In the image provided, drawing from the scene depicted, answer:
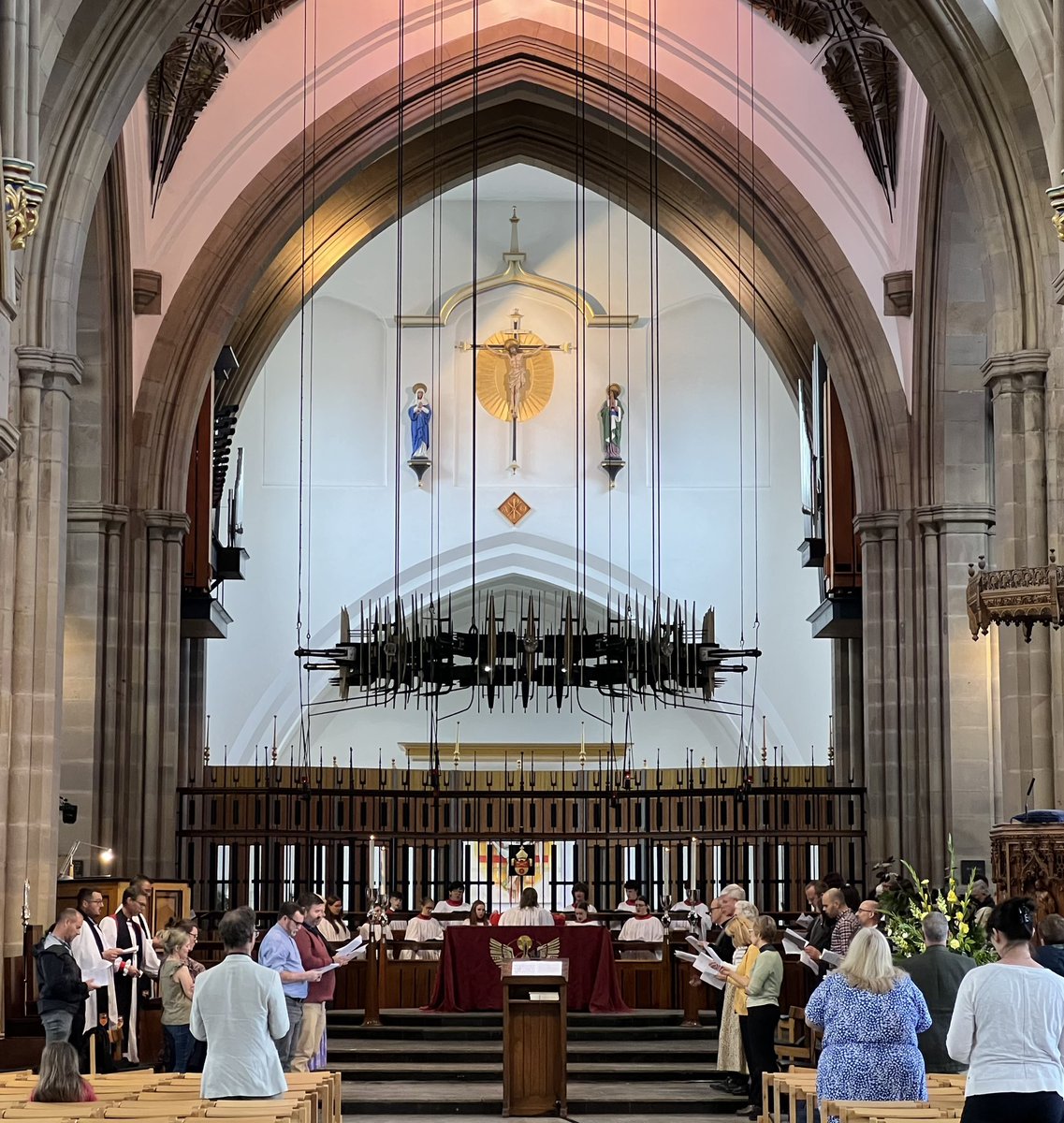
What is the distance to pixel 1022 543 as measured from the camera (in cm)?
1093

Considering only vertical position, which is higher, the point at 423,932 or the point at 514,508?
the point at 514,508

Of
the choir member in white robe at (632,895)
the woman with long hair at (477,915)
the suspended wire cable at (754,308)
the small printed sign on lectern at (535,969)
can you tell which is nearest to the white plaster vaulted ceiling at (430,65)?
the suspended wire cable at (754,308)

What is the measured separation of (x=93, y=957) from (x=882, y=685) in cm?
854

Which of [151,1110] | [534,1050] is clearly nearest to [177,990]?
[534,1050]

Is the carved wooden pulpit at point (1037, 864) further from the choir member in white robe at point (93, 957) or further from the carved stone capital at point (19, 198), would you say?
the carved stone capital at point (19, 198)

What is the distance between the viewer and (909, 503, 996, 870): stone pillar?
606 inches

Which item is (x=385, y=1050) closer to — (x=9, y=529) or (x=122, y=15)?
(x=9, y=529)

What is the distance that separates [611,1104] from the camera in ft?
34.7

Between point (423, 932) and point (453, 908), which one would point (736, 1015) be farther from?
point (453, 908)

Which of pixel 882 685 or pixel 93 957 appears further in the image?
pixel 882 685

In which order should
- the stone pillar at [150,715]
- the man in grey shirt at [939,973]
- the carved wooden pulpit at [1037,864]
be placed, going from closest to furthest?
the man in grey shirt at [939,973], the carved wooden pulpit at [1037,864], the stone pillar at [150,715]

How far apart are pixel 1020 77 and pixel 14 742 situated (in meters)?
7.55

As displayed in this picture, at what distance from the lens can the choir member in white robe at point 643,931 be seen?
15039mm

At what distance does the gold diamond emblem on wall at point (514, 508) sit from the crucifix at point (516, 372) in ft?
1.48
